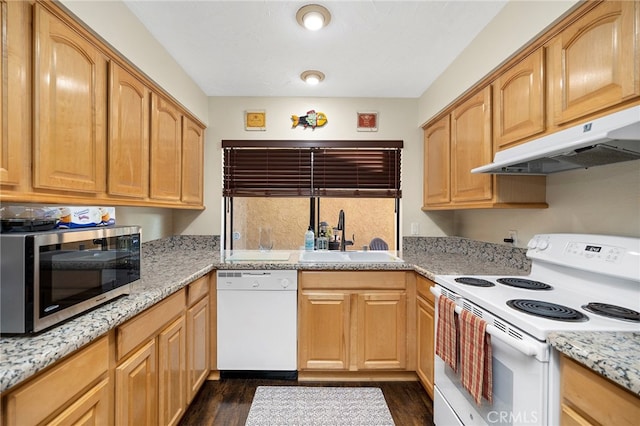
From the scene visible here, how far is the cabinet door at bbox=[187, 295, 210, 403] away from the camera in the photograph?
1.70 m

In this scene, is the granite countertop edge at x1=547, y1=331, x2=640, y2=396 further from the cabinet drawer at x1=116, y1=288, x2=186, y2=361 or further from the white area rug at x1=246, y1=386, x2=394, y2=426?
the cabinet drawer at x1=116, y1=288, x2=186, y2=361

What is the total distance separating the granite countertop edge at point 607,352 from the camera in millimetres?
674

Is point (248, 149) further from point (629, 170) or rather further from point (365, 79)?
point (629, 170)

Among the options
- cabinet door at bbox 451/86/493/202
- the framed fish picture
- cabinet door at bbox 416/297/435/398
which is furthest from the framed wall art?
cabinet door at bbox 416/297/435/398

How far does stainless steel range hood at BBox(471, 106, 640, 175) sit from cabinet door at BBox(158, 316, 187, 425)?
1.94 m

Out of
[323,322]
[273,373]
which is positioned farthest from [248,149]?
[273,373]

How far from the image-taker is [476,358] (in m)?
1.17

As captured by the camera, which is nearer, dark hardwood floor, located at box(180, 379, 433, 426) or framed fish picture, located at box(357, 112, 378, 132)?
dark hardwood floor, located at box(180, 379, 433, 426)

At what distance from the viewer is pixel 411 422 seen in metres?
1.69

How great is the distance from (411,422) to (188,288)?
62.5 inches

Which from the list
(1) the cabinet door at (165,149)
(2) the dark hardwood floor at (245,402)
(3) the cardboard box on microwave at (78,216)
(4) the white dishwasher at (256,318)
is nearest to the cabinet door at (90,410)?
(3) the cardboard box on microwave at (78,216)

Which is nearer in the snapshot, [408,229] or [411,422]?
[411,422]

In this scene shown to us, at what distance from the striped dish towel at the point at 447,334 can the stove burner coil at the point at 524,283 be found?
332mm

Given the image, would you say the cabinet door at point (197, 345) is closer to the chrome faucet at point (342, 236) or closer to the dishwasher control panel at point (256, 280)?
the dishwasher control panel at point (256, 280)
